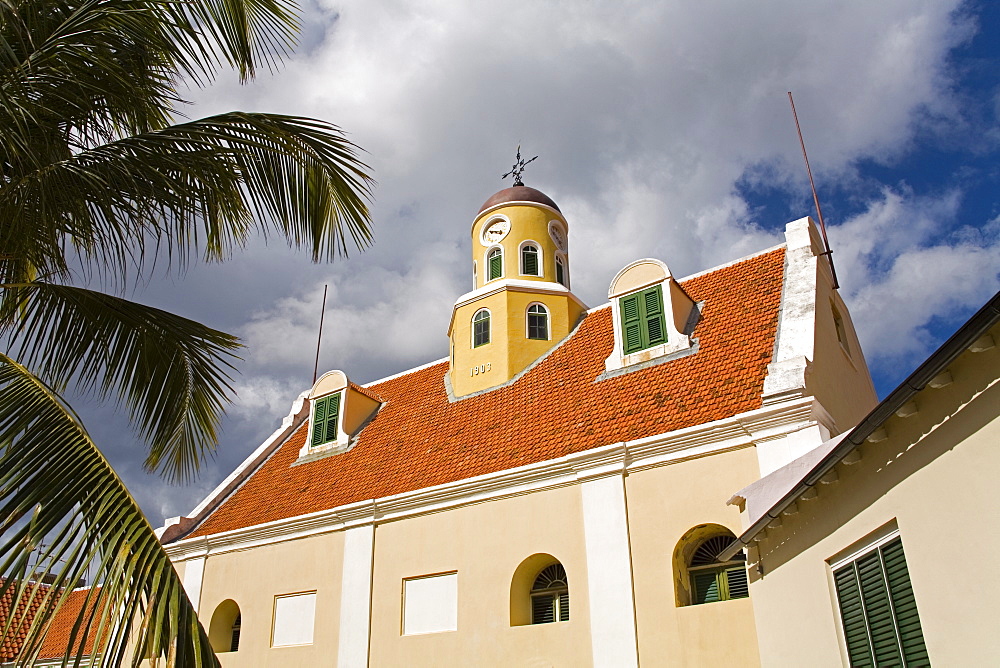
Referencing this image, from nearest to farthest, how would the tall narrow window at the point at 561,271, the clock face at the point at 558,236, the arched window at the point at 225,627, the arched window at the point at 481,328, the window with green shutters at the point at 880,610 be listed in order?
the window with green shutters at the point at 880,610 < the arched window at the point at 225,627 < the arched window at the point at 481,328 < the tall narrow window at the point at 561,271 < the clock face at the point at 558,236

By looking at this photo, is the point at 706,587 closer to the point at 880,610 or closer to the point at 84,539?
the point at 880,610

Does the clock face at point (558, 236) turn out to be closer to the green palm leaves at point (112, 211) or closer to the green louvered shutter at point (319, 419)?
the green louvered shutter at point (319, 419)

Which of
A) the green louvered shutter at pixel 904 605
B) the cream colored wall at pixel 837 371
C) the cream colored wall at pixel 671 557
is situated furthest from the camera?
the cream colored wall at pixel 837 371

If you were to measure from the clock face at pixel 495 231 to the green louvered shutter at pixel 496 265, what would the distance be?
383 mm

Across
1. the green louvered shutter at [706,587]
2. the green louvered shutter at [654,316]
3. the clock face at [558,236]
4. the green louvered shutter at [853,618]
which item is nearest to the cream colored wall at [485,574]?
the green louvered shutter at [706,587]

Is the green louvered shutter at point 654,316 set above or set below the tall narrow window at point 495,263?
below

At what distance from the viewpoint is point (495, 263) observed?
19.9m

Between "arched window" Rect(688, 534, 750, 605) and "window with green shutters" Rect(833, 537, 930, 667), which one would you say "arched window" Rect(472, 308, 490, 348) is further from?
"window with green shutters" Rect(833, 537, 930, 667)

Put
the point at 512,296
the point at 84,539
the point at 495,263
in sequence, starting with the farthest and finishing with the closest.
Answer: the point at 495,263 → the point at 512,296 → the point at 84,539

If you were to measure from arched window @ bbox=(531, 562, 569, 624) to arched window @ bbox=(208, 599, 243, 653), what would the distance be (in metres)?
6.83

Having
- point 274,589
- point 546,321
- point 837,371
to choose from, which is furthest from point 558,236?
point 274,589

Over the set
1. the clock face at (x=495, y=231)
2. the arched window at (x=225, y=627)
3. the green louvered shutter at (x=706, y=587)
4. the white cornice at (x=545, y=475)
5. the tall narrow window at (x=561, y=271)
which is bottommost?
the green louvered shutter at (x=706, y=587)

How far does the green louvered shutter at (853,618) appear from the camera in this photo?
22.7ft

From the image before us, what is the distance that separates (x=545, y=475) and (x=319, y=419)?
309 inches
